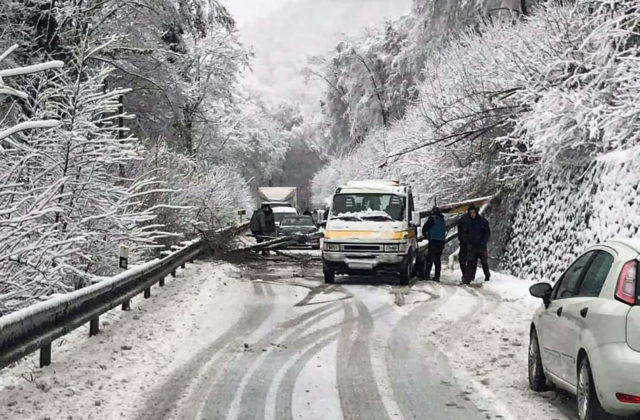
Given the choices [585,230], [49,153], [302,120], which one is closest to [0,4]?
[49,153]

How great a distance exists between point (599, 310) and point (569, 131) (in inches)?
393

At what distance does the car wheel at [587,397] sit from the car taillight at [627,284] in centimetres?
59

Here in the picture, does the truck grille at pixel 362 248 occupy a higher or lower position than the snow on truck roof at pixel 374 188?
lower

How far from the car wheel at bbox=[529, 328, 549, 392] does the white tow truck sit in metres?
10.3

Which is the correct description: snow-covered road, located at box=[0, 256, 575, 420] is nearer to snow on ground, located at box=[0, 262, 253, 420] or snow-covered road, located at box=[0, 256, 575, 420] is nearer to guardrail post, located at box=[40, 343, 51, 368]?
snow on ground, located at box=[0, 262, 253, 420]

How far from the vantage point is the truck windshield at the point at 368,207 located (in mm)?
19531

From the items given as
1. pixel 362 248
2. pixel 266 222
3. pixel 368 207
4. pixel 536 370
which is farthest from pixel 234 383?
pixel 266 222

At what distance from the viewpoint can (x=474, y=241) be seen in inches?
744

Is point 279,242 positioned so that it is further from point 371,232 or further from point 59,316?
point 59,316

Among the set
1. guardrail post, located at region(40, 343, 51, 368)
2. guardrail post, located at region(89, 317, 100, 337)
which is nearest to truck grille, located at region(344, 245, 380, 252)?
guardrail post, located at region(89, 317, 100, 337)

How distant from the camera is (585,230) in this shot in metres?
15.3

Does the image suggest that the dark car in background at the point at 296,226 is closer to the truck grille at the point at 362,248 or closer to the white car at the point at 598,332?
the truck grille at the point at 362,248

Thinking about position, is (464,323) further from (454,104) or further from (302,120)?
(302,120)

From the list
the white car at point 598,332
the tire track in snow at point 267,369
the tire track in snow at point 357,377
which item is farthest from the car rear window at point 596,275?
the tire track in snow at point 267,369
